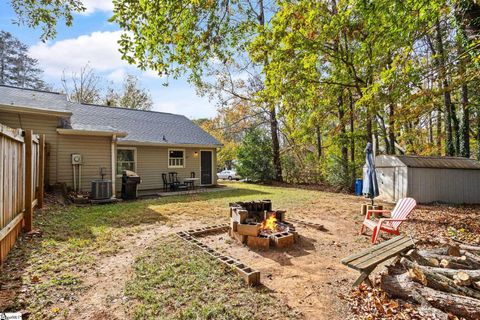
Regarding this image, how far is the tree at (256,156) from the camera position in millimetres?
16672

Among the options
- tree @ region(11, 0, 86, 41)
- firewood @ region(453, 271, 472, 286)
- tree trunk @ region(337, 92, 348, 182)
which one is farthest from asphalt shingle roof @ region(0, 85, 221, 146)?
firewood @ region(453, 271, 472, 286)

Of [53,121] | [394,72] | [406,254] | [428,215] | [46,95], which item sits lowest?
[428,215]

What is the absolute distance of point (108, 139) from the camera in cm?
1036

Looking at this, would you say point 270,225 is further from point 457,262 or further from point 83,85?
point 83,85

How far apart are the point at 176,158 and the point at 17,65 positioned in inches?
894

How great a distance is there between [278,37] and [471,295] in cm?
840

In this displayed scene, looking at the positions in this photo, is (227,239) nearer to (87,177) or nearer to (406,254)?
(406,254)

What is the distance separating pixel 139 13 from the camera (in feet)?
11.7

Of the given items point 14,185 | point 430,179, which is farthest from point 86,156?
point 430,179

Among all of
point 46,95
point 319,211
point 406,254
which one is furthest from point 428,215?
point 46,95

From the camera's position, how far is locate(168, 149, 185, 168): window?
13227 millimetres

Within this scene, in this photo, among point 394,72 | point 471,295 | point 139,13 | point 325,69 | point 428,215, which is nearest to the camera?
point 471,295

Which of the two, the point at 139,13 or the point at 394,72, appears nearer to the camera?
the point at 139,13

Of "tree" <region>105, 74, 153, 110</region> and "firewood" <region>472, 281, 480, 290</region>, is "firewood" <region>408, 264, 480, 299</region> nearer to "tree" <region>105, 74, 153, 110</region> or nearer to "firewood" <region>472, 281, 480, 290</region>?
"firewood" <region>472, 281, 480, 290</region>
